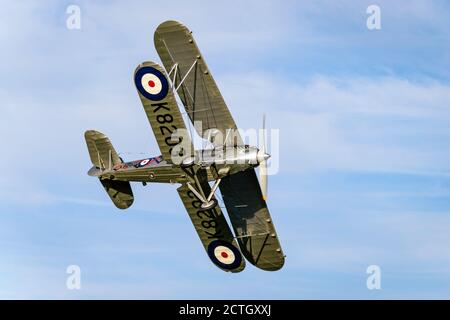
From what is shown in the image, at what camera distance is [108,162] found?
3903cm

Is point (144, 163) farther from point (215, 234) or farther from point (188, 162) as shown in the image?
point (215, 234)

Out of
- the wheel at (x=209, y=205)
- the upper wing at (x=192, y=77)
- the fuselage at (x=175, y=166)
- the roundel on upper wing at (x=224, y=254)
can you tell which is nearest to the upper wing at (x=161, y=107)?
the fuselage at (x=175, y=166)

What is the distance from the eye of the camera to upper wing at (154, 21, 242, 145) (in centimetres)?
3531

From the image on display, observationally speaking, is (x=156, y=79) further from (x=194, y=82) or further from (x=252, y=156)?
(x=252, y=156)

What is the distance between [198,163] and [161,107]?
2306mm

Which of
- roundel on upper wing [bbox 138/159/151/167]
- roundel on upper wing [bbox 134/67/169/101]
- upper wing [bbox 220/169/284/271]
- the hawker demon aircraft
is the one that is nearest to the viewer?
roundel on upper wing [bbox 134/67/169/101]

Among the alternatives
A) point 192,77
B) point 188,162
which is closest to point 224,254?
point 188,162

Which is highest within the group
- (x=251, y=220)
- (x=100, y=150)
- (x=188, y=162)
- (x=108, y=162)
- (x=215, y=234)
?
(x=100, y=150)

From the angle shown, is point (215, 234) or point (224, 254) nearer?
point (215, 234)

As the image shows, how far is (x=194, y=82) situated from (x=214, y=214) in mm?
5160

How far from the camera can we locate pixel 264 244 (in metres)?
39.1

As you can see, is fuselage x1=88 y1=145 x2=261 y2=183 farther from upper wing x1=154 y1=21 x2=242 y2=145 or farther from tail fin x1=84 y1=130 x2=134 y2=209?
upper wing x1=154 y1=21 x2=242 y2=145

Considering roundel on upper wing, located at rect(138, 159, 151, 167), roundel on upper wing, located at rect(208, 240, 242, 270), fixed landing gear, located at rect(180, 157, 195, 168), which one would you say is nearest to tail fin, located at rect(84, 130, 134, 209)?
roundel on upper wing, located at rect(138, 159, 151, 167)

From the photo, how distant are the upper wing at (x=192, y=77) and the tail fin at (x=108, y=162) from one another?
4.11 metres
